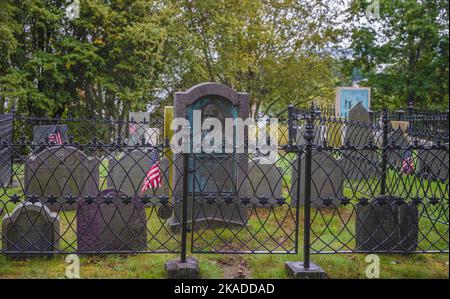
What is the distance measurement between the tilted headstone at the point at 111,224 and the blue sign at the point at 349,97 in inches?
562

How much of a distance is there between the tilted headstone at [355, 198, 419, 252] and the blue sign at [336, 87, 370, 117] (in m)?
13.4

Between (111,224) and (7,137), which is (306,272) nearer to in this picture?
(111,224)

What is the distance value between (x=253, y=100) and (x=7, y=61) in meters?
10.5

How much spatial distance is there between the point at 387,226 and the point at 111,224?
10.3 ft

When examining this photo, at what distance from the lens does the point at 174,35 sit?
851 inches

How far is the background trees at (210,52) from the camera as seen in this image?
19281mm

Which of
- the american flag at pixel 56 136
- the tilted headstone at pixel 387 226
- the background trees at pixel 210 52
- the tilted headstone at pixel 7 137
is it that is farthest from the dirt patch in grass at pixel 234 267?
the background trees at pixel 210 52

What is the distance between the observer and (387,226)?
19.6ft

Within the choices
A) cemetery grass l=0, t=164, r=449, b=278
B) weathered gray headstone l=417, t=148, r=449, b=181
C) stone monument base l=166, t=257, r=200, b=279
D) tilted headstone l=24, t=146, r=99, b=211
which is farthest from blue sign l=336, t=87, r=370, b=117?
stone monument base l=166, t=257, r=200, b=279

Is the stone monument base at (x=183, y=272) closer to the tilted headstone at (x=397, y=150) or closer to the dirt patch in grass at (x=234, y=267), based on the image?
the dirt patch in grass at (x=234, y=267)

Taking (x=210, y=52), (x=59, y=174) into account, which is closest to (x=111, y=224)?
(x=59, y=174)

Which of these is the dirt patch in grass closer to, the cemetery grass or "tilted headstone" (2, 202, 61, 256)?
the cemetery grass

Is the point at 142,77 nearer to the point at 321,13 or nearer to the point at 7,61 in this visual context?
the point at 7,61

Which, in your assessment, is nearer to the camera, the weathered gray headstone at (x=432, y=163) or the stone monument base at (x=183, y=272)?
the stone monument base at (x=183, y=272)
